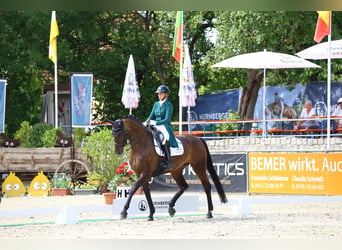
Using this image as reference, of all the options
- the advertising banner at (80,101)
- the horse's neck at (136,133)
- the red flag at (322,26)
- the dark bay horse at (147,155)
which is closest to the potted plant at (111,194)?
the dark bay horse at (147,155)

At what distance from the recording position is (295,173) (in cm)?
1555

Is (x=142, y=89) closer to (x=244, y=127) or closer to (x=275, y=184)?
(x=244, y=127)

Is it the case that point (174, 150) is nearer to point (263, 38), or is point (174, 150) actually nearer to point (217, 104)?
point (263, 38)

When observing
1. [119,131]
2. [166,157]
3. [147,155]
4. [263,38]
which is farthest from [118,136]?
[263,38]

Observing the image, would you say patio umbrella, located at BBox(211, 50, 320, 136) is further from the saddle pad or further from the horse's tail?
the saddle pad

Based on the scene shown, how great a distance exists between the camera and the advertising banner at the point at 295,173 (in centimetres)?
1495

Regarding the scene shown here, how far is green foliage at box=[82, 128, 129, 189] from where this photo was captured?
51.1ft

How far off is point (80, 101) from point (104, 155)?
3522mm

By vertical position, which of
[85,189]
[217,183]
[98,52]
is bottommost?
[85,189]

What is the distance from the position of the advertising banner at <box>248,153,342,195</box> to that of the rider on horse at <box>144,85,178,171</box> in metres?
4.62

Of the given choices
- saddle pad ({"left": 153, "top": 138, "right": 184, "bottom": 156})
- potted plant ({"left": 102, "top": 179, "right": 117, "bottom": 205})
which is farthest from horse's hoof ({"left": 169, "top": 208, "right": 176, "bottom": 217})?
potted plant ({"left": 102, "top": 179, "right": 117, "bottom": 205})

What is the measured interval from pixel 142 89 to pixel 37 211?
17472 mm

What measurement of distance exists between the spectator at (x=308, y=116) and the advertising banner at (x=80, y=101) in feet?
17.6

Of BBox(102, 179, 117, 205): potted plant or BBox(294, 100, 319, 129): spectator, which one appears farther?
BBox(294, 100, 319, 129): spectator
